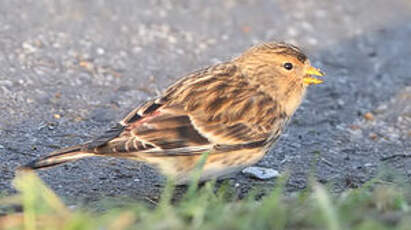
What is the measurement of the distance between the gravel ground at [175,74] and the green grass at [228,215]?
0.90m

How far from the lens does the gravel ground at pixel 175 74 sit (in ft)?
19.4

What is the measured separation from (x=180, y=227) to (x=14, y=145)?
7.89 ft

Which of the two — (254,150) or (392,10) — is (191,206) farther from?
(392,10)

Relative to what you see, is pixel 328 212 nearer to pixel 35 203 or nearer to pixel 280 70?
pixel 35 203

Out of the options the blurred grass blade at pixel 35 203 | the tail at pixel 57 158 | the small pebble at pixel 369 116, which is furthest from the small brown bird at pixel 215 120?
the small pebble at pixel 369 116

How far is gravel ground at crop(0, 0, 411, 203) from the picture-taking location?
5914 mm

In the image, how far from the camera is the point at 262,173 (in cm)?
598

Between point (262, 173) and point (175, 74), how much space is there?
2.04 meters

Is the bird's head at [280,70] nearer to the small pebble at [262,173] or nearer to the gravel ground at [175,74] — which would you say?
the small pebble at [262,173]

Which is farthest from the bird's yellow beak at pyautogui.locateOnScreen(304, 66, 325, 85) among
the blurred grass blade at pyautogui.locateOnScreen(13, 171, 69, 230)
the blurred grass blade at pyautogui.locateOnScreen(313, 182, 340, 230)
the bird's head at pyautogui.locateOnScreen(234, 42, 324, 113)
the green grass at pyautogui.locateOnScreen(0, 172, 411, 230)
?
the blurred grass blade at pyautogui.locateOnScreen(13, 171, 69, 230)

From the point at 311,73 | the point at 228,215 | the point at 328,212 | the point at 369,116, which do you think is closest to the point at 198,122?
the point at 311,73

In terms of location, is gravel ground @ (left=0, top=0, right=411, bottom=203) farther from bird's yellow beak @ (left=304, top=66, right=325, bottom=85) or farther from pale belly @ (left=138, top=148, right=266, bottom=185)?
bird's yellow beak @ (left=304, top=66, right=325, bottom=85)

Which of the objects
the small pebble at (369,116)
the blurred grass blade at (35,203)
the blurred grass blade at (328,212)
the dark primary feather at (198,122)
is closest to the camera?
the blurred grass blade at (328,212)

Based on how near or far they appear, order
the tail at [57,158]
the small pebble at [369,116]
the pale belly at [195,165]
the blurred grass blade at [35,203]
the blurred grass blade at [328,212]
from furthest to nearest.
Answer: the small pebble at [369,116], the pale belly at [195,165], the tail at [57,158], the blurred grass blade at [35,203], the blurred grass blade at [328,212]
